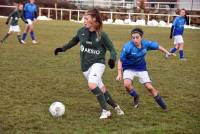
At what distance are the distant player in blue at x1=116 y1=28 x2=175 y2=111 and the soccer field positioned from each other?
1.38 ft

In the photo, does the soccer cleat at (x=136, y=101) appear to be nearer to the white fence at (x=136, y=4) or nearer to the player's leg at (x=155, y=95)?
the player's leg at (x=155, y=95)

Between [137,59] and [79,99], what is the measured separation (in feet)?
5.25

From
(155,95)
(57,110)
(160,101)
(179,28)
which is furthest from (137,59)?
(179,28)

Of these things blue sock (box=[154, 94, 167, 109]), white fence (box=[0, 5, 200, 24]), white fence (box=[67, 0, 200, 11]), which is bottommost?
blue sock (box=[154, 94, 167, 109])

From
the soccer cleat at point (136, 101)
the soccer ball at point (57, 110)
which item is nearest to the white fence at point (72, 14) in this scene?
the soccer cleat at point (136, 101)

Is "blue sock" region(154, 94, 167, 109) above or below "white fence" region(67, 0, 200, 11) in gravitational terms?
below

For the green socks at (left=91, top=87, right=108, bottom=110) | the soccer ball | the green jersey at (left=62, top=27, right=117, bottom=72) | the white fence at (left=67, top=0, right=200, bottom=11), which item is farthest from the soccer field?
the white fence at (left=67, top=0, right=200, bottom=11)

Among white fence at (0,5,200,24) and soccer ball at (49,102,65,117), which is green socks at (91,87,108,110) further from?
white fence at (0,5,200,24)

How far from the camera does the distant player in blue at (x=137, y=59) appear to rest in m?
7.99

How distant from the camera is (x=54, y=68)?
1334cm

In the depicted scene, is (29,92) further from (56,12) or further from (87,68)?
(56,12)

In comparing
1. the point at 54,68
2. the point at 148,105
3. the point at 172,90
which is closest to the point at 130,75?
the point at 148,105

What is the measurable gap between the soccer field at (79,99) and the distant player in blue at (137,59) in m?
0.42

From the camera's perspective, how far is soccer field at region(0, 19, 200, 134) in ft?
22.6
